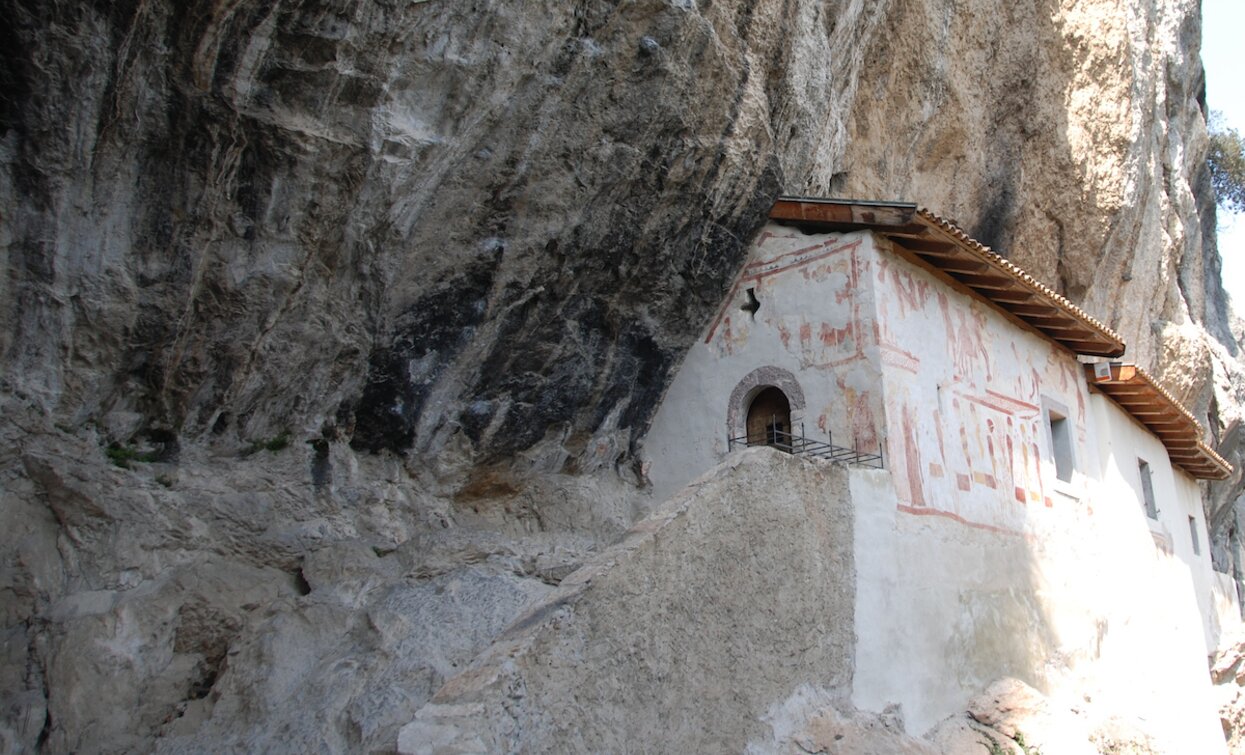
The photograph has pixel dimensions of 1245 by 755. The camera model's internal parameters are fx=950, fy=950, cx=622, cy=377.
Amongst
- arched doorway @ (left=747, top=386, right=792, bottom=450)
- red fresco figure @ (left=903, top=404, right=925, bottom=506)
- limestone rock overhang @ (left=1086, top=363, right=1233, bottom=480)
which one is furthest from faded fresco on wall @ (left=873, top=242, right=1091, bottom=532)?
limestone rock overhang @ (left=1086, top=363, right=1233, bottom=480)

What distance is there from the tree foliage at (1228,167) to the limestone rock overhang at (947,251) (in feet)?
54.4

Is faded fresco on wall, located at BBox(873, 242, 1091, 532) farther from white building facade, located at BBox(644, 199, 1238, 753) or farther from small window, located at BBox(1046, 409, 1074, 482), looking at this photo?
small window, located at BBox(1046, 409, 1074, 482)

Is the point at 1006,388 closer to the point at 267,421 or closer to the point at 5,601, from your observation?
the point at 267,421

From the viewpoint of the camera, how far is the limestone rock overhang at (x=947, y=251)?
870cm

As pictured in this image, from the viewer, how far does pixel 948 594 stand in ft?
27.2

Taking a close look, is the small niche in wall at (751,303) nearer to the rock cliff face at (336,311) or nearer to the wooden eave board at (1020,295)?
the rock cliff face at (336,311)

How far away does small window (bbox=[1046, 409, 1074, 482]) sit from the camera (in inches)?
437

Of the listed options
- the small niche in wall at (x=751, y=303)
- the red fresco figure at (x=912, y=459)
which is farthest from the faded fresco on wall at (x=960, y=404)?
the small niche in wall at (x=751, y=303)

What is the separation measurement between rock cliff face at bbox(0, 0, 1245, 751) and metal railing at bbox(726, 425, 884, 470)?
1080 mm

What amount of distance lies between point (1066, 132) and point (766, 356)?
23.1 ft

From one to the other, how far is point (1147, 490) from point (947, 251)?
6.89 meters

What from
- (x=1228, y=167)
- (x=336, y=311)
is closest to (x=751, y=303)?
(x=336, y=311)

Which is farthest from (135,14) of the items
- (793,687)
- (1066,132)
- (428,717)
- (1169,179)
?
(1169,179)

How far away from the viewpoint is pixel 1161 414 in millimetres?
13344
